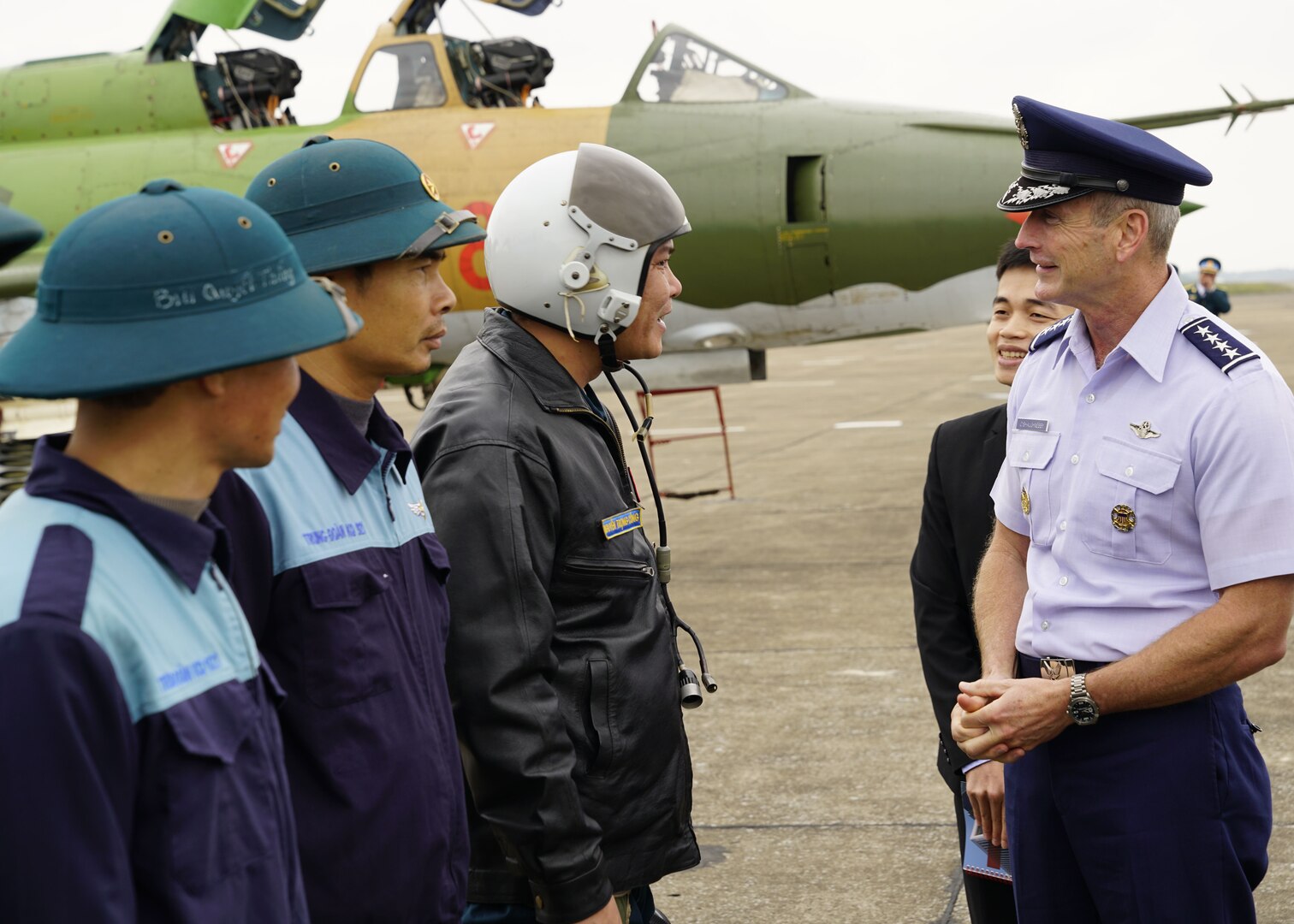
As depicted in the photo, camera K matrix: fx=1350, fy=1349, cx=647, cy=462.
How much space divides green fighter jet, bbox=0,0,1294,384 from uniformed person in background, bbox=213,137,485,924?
21.4 ft

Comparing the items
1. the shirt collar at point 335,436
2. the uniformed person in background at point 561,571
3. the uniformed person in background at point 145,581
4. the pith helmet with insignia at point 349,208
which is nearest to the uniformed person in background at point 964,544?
the uniformed person in background at point 561,571

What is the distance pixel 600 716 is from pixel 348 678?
24.4 inches

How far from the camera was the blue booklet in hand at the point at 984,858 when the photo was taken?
3047 mm

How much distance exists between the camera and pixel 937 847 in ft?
15.3

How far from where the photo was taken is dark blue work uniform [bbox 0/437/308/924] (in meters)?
1.39

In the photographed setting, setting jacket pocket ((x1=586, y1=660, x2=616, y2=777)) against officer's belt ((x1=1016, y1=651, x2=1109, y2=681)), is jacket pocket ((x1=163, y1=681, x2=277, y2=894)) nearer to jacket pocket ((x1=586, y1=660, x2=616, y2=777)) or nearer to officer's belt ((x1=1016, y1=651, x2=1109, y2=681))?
jacket pocket ((x1=586, y1=660, x2=616, y2=777))

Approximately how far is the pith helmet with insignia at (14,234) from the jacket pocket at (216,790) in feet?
2.41

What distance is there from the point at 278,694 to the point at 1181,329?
1738mm

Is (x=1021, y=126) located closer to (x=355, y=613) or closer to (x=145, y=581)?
(x=355, y=613)

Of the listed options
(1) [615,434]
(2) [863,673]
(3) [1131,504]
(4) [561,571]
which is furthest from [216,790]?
(2) [863,673]

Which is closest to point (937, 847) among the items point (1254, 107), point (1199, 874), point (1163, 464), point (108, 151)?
point (1199, 874)

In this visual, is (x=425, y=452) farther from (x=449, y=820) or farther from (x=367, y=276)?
(x=449, y=820)

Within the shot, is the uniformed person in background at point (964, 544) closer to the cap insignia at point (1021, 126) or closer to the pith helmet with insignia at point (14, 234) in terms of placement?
the cap insignia at point (1021, 126)

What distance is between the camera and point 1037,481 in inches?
106
